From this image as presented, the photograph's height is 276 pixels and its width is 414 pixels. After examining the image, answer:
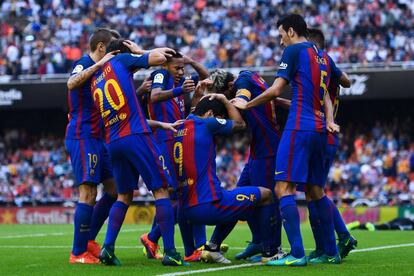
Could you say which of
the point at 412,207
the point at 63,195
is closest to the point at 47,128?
the point at 63,195

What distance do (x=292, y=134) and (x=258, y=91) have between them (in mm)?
1089

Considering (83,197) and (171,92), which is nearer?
(83,197)

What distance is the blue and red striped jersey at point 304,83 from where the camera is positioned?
29.6ft

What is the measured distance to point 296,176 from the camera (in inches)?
351

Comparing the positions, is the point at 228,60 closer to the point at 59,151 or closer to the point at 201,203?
the point at 59,151

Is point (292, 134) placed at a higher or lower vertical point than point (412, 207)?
higher

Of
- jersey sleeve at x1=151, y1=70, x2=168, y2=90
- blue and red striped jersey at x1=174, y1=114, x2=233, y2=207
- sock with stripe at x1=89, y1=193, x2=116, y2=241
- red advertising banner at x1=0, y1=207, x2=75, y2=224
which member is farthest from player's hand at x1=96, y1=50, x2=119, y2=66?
red advertising banner at x1=0, y1=207, x2=75, y2=224

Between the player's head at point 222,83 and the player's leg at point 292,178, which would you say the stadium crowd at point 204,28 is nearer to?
the player's head at point 222,83

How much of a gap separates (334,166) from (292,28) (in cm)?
1768

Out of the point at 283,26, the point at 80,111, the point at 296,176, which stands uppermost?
the point at 283,26

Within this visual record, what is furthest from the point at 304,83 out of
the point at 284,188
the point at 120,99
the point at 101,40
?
the point at 101,40

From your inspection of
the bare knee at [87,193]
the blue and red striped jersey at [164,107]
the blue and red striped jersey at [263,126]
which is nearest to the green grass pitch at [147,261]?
the bare knee at [87,193]

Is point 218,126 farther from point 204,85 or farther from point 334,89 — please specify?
point 334,89

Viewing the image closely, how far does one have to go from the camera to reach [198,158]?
30.8ft
